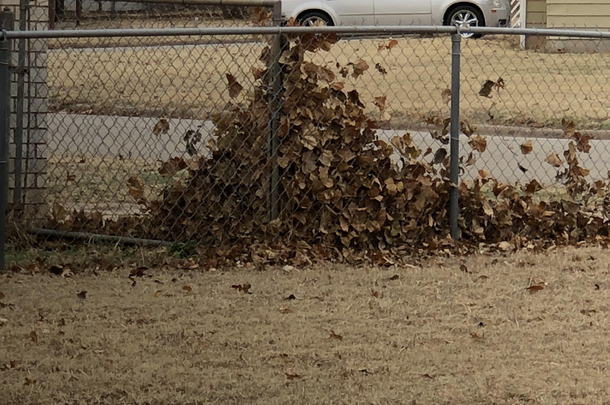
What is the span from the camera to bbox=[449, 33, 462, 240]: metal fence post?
6270 mm

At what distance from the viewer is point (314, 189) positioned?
246 inches

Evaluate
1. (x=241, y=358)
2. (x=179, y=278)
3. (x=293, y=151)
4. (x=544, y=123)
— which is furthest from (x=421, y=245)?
(x=544, y=123)

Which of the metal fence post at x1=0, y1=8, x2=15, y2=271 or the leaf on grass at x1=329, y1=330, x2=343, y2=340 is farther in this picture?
the metal fence post at x1=0, y1=8, x2=15, y2=271

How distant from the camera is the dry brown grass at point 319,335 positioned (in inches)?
162

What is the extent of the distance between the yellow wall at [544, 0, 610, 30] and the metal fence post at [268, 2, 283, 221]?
13703 millimetres

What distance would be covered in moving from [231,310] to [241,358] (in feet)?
2.54

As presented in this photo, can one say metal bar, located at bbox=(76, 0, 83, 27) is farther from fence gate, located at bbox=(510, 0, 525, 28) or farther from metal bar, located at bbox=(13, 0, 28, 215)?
fence gate, located at bbox=(510, 0, 525, 28)

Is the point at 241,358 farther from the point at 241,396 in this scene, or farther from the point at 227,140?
the point at 227,140

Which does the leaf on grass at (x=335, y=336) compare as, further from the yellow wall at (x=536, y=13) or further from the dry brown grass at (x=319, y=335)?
the yellow wall at (x=536, y=13)

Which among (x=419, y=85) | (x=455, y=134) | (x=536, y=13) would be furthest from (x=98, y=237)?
(x=536, y=13)

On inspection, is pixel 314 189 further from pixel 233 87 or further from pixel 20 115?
pixel 20 115

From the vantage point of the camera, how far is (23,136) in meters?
7.06

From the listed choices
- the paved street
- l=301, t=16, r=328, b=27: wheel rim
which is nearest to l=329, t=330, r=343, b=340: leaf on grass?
l=301, t=16, r=328, b=27: wheel rim

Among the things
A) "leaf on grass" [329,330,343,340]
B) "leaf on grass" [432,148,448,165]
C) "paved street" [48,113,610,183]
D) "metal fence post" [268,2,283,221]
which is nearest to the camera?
"leaf on grass" [329,330,343,340]
